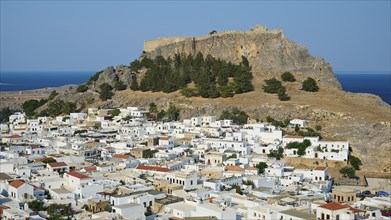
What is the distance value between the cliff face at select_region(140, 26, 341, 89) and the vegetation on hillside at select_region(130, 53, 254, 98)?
2.79 meters

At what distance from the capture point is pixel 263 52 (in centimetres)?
5888

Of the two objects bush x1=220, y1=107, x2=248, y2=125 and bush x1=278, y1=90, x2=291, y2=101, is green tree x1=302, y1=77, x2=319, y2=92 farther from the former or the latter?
bush x1=220, y1=107, x2=248, y2=125

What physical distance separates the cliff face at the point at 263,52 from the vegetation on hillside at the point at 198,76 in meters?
2.79

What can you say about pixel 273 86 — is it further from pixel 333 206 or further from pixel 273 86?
pixel 333 206

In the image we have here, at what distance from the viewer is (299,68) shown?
57.8 m

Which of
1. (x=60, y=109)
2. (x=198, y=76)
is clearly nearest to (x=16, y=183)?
(x=60, y=109)

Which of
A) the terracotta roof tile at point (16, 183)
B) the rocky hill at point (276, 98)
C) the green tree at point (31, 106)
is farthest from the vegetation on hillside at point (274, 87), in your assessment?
the terracotta roof tile at point (16, 183)

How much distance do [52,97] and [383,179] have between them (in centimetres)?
3632

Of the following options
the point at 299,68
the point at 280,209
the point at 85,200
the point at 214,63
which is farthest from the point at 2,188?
the point at 299,68

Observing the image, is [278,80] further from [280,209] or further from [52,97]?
[280,209]

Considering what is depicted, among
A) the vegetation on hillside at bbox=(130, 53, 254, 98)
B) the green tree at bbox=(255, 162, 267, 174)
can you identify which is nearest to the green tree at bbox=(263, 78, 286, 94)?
the vegetation on hillside at bbox=(130, 53, 254, 98)

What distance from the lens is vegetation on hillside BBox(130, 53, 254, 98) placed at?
168 ft

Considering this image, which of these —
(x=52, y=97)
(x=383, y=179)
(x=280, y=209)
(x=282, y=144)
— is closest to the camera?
(x=280, y=209)

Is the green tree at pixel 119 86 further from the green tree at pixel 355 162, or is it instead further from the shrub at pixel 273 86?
the green tree at pixel 355 162
